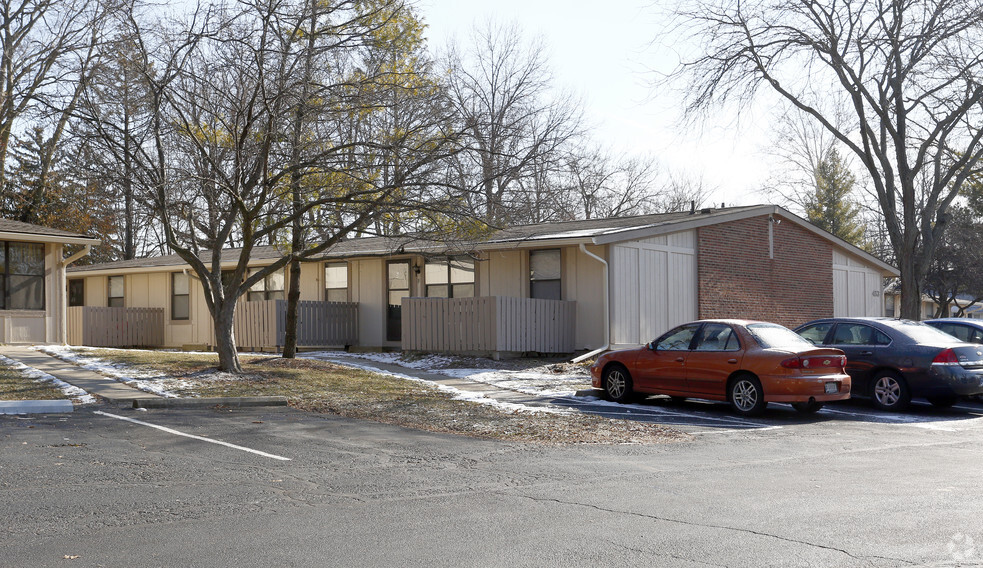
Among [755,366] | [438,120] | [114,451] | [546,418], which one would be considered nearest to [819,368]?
[755,366]

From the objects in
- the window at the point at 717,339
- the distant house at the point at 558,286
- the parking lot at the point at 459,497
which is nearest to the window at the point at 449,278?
the distant house at the point at 558,286

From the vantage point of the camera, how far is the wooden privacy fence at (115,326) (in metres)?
29.9

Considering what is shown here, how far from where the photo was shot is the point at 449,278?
25625mm

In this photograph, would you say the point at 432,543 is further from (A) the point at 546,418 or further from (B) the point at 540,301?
(B) the point at 540,301

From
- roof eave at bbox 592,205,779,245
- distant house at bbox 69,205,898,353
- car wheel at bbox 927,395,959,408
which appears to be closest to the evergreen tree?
distant house at bbox 69,205,898,353

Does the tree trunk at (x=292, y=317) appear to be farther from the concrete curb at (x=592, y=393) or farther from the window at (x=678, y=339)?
the window at (x=678, y=339)

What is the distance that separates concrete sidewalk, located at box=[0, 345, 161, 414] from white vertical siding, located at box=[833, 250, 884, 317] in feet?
72.5

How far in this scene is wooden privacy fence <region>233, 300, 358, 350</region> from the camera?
2575 centimetres

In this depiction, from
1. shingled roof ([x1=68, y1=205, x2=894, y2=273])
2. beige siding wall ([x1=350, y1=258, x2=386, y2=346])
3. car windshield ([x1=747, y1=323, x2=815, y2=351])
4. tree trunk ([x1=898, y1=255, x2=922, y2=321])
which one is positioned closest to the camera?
car windshield ([x1=747, y1=323, x2=815, y2=351])

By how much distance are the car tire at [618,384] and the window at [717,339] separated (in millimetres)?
1503

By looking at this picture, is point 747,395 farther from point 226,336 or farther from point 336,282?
point 336,282

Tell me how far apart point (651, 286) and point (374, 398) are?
10116 mm

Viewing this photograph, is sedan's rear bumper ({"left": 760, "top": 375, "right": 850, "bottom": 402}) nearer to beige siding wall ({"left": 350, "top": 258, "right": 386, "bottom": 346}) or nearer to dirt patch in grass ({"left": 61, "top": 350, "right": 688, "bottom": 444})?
dirt patch in grass ({"left": 61, "top": 350, "right": 688, "bottom": 444})

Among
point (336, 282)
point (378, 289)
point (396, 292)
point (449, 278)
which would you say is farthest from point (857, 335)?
point (336, 282)
